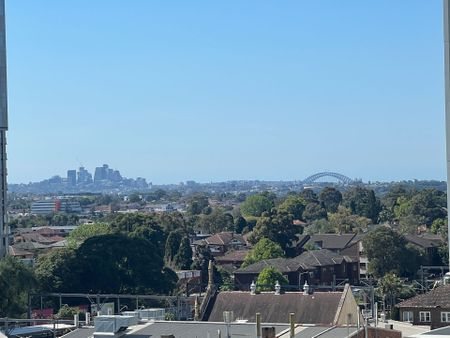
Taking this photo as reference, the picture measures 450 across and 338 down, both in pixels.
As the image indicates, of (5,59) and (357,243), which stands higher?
(5,59)

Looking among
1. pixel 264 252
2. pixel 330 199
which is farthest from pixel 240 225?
pixel 264 252

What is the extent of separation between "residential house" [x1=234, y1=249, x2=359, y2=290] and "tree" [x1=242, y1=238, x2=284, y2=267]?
105 inches

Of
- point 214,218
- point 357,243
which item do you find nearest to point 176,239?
point 357,243

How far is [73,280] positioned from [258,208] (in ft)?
339

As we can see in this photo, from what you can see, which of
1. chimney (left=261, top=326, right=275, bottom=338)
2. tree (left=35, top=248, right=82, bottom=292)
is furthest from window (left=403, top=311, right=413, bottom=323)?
tree (left=35, top=248, right=82, bottom=292)

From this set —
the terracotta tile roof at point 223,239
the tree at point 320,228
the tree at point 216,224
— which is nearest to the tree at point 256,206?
the tree at point 216,224

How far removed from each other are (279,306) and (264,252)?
44824 millimetres

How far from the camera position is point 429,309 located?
5266cm

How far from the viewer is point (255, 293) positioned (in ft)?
182

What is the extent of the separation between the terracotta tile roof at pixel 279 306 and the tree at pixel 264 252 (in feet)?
134

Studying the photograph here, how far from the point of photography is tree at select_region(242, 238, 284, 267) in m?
96.7

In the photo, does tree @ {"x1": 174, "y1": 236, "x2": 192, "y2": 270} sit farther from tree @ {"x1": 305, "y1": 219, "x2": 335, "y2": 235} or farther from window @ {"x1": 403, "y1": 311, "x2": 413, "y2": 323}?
window @ {"x1": 403, "y1": 311, "x2": 413, "y2": 323}

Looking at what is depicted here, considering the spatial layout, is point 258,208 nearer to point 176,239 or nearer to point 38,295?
point 176,239

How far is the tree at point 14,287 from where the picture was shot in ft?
205
